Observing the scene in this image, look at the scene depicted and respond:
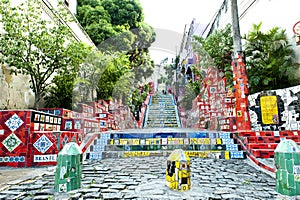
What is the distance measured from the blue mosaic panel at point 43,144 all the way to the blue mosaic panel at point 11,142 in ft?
1.15

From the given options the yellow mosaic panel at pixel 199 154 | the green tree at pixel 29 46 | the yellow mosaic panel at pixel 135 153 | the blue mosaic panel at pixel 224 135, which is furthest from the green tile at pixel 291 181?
the green tree at pixel 29 46

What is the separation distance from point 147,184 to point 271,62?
6.86 m

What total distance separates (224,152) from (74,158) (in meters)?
3.91

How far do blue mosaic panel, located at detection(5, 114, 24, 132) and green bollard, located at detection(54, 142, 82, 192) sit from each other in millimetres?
2423

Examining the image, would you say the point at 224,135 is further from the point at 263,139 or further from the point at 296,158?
the point at 296,158

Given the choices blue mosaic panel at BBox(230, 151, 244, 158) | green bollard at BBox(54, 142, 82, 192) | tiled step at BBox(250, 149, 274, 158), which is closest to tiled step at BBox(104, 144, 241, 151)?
blue mosaic panel at BBox(230, 151, 244, 158)

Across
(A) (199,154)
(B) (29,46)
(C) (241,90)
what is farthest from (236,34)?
(B) (29,46)

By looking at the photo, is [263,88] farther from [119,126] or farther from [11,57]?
[11,57]

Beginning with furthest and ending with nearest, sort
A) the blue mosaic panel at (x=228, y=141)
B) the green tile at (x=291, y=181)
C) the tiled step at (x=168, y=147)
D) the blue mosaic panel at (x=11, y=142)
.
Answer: the blue mosaic panel at (x=228, y=141)
the tiled step at (x=168, y=147)
the blue mosaic panel at (x=11, y=142)
the green tile at (x=291, y=181)

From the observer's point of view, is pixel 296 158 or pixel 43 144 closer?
pixel 296 158

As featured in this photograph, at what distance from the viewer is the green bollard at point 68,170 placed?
2896mm

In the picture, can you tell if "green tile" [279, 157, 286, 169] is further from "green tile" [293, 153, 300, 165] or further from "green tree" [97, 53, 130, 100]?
"green tree" [97, 53, 130, 100]

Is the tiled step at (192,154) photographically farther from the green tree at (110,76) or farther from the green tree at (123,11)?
the green tree at (123,11)

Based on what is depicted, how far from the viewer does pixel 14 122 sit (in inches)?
190
